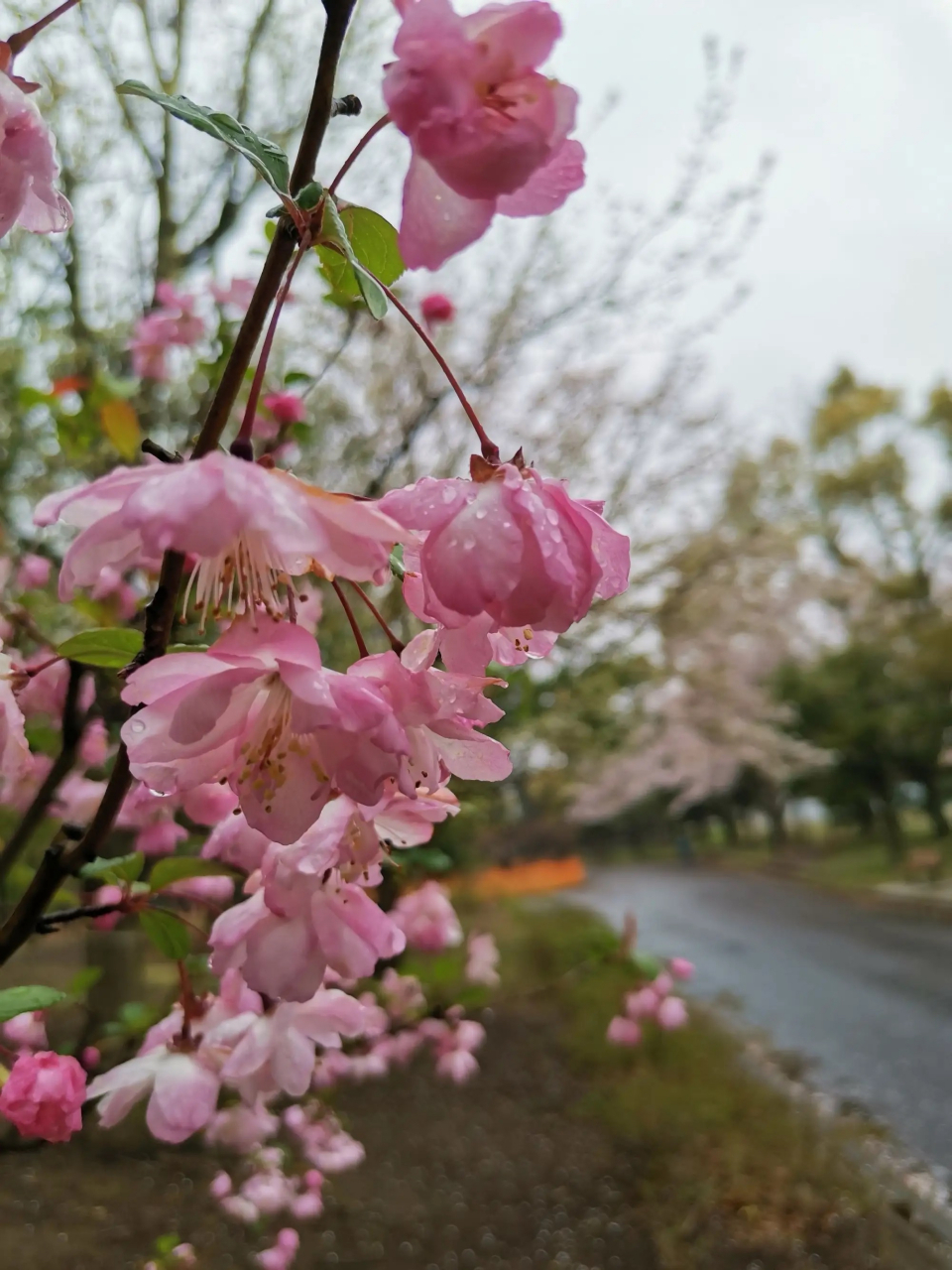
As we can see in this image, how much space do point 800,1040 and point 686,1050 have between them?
73 centimetres

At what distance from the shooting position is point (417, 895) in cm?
165

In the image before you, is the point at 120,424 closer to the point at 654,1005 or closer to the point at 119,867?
the point at 119,867

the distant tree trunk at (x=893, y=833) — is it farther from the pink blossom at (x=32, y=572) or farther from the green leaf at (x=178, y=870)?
the green leaf at (x=178, y=870)

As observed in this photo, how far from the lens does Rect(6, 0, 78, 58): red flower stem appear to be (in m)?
0.41

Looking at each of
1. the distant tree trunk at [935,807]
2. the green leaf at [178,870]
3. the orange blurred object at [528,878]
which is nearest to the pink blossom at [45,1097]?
the green leaf at [178,870]

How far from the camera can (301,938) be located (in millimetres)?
501

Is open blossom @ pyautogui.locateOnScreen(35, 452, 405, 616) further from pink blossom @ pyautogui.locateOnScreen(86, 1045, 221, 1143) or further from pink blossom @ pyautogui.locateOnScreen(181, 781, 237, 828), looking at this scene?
pink blossom @ pyautogui.locateOnScreen(86, 1045, 221, 1143)

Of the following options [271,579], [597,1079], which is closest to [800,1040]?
[597,1079]

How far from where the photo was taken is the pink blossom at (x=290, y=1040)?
67 cm

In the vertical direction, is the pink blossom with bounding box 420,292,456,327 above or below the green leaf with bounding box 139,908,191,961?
above

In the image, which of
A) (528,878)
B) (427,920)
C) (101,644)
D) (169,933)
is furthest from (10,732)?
(528,878)

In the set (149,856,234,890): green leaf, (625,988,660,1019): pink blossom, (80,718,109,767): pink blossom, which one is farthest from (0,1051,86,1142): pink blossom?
(625,988,660,1019): pink blossom

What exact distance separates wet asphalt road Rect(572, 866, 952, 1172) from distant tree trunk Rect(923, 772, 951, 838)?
2.05 metres

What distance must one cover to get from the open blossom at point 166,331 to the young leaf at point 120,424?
0.71 metres
